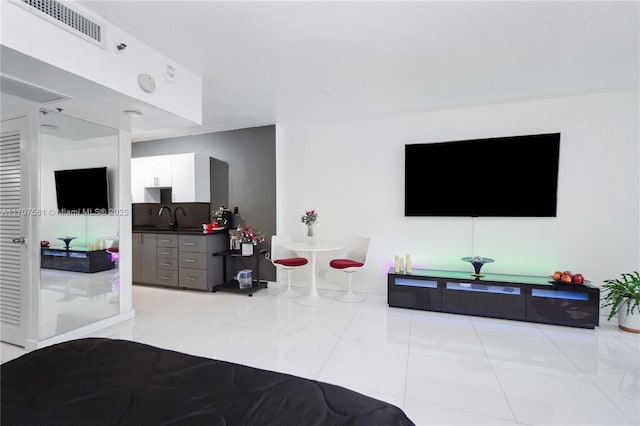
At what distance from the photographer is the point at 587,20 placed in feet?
6.90

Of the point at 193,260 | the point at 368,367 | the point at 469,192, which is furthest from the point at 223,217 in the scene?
the point at 469,192

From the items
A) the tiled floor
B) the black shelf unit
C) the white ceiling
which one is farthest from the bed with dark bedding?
the black shelf unit

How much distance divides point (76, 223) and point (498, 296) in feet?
15.4

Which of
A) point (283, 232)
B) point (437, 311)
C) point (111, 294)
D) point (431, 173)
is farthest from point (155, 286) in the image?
point (431, 173)

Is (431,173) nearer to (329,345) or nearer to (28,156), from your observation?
(329,345)

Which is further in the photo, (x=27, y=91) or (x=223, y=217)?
(x=223, y=217)

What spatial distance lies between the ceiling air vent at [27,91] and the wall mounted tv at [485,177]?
3.79 meters

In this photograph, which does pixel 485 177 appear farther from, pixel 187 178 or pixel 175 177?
pixel 175 177

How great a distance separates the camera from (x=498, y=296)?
11.1ft

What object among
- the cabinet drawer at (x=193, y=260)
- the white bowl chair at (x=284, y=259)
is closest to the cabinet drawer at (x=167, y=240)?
the cabinet drawer at (x=193, y=260)

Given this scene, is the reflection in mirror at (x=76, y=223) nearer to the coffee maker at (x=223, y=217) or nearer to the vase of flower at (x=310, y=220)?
the coffee maker at (x=223, y=217)

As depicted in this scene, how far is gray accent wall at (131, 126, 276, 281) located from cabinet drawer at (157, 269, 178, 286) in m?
1.27

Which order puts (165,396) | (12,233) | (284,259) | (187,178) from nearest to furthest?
1. (165,396)
2. (12,233)
3. (284,259)
4. (187,178)

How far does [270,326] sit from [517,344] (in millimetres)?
2433
